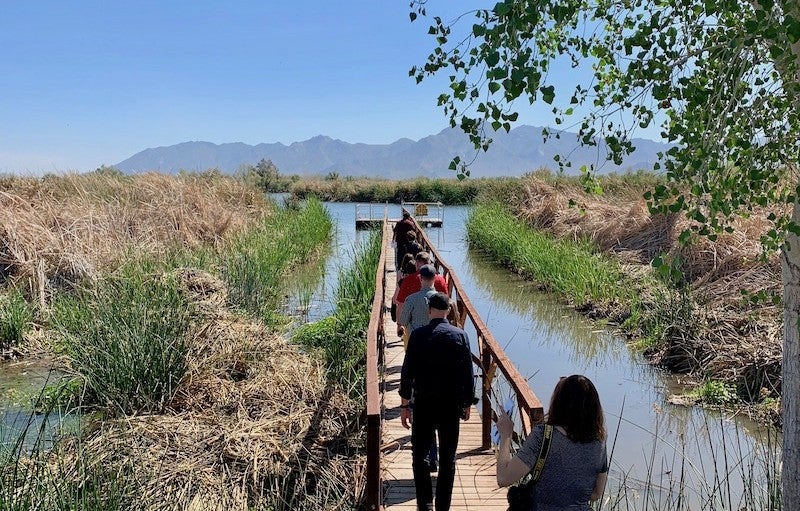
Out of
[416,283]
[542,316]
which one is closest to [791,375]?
[416,283]

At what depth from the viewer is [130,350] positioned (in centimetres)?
675

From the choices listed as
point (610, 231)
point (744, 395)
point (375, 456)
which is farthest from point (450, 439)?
point (610, 231)

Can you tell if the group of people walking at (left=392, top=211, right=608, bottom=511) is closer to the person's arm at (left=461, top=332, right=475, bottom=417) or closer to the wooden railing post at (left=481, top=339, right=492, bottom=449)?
the person's arm at (left=461, top=332, right=475, bottom=417)

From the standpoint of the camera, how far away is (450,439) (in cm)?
431

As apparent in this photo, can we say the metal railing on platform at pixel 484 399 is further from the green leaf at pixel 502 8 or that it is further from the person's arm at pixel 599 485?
the green leaf at pixel 502 8

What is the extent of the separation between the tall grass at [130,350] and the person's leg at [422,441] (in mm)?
3057

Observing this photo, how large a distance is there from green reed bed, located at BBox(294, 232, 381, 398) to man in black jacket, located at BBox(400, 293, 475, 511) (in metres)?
2.34

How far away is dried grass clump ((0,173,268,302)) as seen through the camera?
1187cm

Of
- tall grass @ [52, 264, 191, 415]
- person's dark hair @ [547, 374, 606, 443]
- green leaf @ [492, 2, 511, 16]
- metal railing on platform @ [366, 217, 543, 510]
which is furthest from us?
tall grass @ [52, 264, 191, 415]

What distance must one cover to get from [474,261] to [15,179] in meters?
14.2

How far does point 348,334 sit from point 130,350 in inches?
108

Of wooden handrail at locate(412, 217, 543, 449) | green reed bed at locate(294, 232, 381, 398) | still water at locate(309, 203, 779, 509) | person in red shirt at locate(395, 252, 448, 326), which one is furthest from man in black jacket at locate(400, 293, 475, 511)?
green reed bed at locate(294, 232, 381, 398)

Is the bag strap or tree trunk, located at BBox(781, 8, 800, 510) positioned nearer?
the bag strap

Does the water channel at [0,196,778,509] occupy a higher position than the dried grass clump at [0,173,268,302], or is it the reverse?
the dried grass clump at [0,173,268,302]
